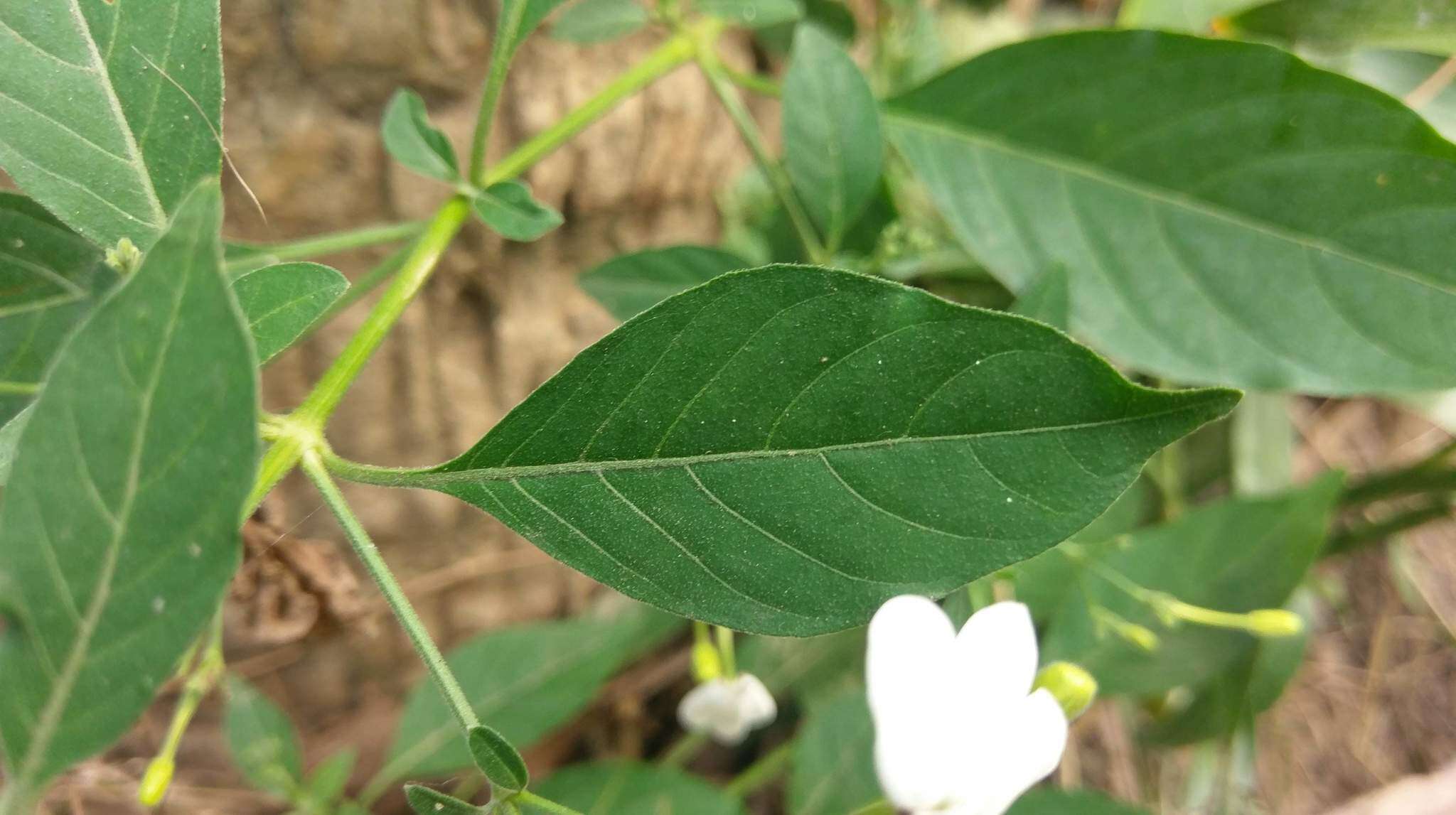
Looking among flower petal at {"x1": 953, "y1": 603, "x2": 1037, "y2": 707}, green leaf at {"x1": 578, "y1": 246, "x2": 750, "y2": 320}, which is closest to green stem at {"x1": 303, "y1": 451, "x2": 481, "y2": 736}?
flower petal at {"x1": 953, "y1": 603, "x2": 1037, "y2": 707}

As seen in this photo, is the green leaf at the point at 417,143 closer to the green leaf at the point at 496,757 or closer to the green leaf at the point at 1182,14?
the green leaf at the point at 496,757

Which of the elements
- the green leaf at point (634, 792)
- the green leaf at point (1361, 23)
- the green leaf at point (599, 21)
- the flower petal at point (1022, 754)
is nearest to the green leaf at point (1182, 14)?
the green leaf at point (1361, 23)

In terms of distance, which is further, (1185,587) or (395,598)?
(1185,587)

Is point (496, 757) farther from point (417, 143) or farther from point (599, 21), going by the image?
point (599, 21)

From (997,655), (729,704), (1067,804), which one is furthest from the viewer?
(1067,804)

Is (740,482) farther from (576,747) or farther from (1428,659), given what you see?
(1428,659)

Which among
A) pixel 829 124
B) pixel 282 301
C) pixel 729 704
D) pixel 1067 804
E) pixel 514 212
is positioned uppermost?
pixel 829 124

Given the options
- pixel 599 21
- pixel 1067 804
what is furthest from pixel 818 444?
pixel 1067 804
